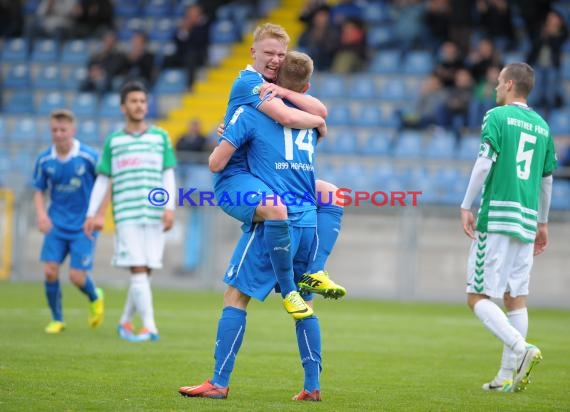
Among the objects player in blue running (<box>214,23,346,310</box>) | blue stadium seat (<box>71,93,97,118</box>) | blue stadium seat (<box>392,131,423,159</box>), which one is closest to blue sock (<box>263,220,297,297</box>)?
player in blue running (<box>214,23,346,310</box>)

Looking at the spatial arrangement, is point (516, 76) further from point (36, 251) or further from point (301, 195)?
point (36, 251)

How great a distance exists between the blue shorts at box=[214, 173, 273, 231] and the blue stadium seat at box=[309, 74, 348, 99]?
15267 millimetres

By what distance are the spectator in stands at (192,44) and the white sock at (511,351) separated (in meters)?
16.1

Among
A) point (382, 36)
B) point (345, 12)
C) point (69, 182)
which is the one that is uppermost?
point (345, 12)

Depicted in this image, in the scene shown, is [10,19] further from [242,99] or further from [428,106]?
[242,99]

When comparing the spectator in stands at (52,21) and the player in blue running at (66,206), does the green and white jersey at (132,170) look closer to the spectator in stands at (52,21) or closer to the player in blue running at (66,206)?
the player in blue running at (66,206)

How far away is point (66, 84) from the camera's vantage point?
80.9ft

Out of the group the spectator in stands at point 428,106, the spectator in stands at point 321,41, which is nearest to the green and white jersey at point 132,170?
the spectator in stands at point 428,106

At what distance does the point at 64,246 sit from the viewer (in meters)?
12.0

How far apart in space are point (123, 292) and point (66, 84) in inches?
322

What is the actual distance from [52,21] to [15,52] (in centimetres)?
122

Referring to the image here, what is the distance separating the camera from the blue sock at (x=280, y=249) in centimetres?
698

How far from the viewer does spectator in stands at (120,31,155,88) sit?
23.7 m

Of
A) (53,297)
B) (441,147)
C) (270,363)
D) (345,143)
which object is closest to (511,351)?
(270,363)
